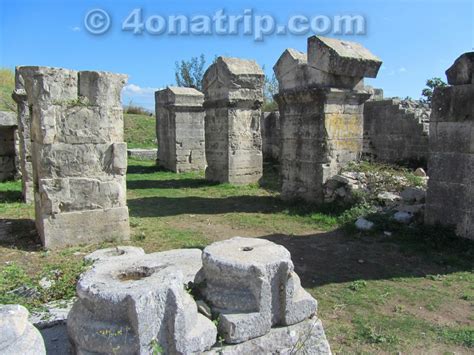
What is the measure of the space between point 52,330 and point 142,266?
30.9 inches

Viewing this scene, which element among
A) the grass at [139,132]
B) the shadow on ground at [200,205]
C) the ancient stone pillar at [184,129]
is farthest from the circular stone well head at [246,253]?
the grass at [139,132]

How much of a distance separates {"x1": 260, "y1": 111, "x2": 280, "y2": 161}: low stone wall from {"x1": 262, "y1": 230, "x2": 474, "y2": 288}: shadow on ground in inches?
364

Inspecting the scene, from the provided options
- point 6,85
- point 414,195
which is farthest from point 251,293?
point 6,85

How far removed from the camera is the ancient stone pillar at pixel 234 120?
36.7ft

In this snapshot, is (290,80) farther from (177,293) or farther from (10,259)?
(177,293)

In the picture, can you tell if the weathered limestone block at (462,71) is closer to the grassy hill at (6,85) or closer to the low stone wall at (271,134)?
the low stone wall at (271,134)

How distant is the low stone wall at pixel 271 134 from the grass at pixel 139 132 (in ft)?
20.8

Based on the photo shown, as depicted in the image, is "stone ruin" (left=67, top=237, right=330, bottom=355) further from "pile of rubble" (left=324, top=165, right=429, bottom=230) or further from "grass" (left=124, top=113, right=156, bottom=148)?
"grass" (left=124, top=113, right=156, bottom=148)

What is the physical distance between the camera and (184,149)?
46.3 feet

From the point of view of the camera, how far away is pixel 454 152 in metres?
5.82

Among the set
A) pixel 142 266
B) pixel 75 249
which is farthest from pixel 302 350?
pixel 75 249

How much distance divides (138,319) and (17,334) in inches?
25.0

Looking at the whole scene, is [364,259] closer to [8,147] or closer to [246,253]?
[246,253]

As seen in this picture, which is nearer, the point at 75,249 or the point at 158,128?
the point at 75,249
